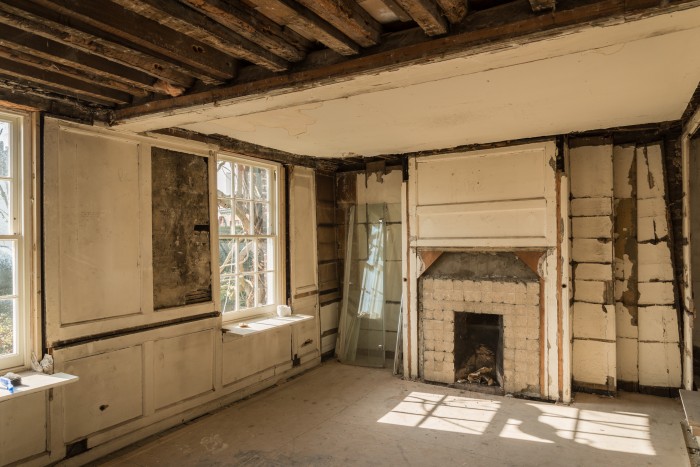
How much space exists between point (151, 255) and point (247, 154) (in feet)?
5.34

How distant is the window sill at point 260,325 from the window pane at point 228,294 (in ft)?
0.74

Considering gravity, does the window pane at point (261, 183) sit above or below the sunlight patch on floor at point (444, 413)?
above

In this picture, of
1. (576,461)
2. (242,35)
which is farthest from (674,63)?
(576,461)

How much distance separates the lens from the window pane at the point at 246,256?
5035 mm

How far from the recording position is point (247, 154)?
5.02m

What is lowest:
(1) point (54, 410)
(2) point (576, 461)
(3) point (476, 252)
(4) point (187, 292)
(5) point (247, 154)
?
(2) point (576, 461)

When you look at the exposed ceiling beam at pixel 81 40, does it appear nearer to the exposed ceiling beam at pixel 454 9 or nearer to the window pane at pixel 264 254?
the exposed ceiling beam at pixel 454 9

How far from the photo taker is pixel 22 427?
3.05 metres

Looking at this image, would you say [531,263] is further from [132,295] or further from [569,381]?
[132,295]

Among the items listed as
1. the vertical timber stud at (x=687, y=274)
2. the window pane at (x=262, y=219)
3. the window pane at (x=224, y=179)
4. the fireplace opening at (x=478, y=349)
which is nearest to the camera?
the vertical timber stud at (x=687, y=274)

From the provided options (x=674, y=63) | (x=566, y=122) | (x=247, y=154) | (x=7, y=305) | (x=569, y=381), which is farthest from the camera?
(x=247, y=154)

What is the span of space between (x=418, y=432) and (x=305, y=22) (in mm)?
3468

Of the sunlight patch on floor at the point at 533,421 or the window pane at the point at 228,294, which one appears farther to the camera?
the window pane at the point at 228,294

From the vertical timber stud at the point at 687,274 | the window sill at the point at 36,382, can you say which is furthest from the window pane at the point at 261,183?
the vertical timber stud at the point at 687,274
